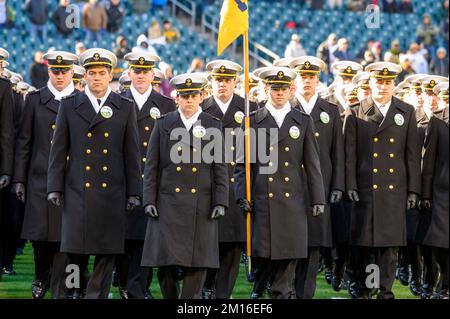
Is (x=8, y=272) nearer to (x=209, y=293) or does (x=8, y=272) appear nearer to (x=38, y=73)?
(x=209, y=293)

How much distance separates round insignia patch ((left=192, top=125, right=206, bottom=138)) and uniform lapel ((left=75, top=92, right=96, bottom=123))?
2.91 feet

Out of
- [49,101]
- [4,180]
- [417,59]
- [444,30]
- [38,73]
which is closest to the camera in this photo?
[4,180]

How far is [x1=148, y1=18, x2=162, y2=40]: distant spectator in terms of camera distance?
88.3ft

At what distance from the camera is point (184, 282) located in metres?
11.1

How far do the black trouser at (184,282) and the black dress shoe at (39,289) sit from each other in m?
1.63

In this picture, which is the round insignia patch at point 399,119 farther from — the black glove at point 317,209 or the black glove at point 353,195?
the black glove at point 317,209

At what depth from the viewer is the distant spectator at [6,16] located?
25625 millimetres

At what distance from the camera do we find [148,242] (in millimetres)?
11156

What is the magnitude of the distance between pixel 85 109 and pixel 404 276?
4958 millimetres

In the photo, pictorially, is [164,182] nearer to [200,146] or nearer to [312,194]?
[200,146]

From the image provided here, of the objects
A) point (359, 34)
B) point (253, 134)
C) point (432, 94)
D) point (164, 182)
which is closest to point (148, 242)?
point (164, 182)

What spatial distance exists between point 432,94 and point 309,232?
6.89 feet

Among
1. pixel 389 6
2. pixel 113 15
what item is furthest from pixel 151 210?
pixel 389 6
